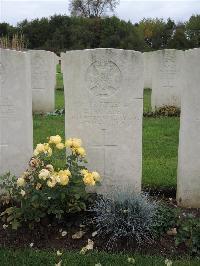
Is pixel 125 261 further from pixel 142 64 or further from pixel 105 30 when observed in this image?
pixel 105 30

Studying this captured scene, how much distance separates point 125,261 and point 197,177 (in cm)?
176

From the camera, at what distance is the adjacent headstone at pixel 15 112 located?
17.2ft

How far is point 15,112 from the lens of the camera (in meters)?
5.32

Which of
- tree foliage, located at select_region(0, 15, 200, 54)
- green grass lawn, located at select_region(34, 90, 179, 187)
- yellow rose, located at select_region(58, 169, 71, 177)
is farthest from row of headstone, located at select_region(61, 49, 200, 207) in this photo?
tree foliage, located at select_region(0, 15, 200, 54)

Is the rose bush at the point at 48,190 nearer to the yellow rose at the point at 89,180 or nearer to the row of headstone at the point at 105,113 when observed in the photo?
the yellow rose at the point at 89,180

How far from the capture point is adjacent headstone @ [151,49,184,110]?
12227 millimetres

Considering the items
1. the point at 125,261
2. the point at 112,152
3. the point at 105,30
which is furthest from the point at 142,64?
the point at 105,30

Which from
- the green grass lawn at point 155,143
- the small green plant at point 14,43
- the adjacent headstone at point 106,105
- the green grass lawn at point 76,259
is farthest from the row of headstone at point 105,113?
the small green plant at point 14,43

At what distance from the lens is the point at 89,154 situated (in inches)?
210

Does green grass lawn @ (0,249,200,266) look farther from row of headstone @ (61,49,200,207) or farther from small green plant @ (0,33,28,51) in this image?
small green plant @ (0,33,28,51)

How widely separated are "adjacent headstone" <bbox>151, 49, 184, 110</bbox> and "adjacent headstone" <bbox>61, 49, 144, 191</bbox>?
23.7ft

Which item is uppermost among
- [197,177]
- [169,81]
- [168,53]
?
[168,53]

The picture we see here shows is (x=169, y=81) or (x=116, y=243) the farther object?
(x=169, y=81)

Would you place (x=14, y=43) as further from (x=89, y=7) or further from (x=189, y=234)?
(x=89, y=7)
